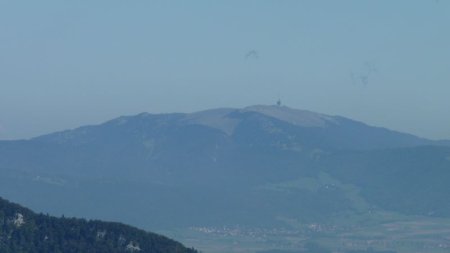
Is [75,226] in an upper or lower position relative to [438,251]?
lower

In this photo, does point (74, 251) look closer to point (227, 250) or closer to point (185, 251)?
point (185, 251)

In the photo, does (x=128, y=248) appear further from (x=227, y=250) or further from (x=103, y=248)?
(x=227, y=250)

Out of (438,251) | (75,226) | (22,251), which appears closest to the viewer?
(22,251)

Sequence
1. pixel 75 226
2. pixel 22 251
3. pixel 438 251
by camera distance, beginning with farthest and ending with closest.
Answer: pixel 438 251
pixel 75 226
pixel 22 251

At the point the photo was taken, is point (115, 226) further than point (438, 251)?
No

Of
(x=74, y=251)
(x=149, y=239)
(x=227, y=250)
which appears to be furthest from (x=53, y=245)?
(x=227, y=250)

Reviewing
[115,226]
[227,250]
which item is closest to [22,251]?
[115,226]
